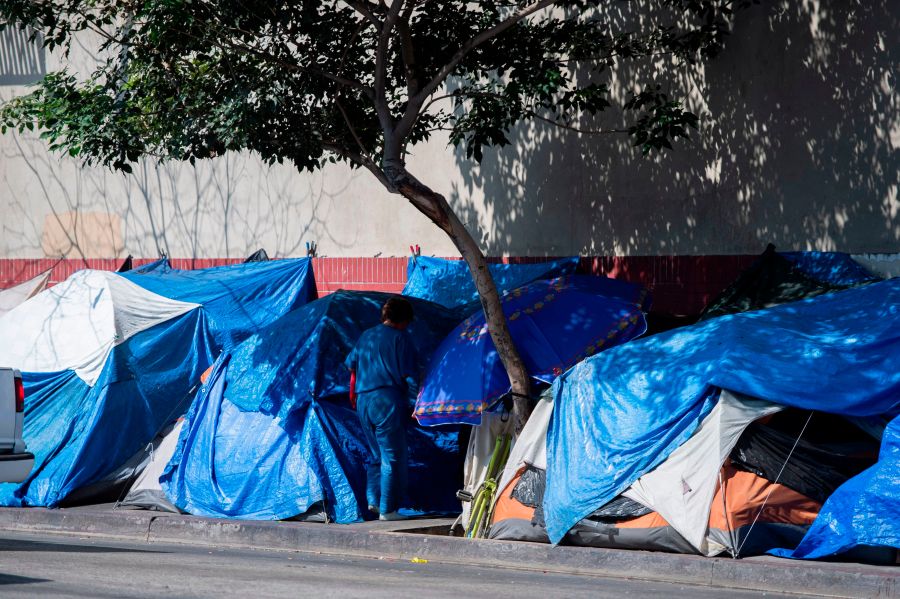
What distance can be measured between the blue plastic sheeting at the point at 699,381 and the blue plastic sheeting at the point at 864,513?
0.42 meters

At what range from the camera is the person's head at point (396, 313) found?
38.3 feet

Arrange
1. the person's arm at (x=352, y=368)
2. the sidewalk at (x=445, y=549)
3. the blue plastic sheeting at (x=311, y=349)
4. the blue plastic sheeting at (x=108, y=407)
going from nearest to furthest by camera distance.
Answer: the sidewalk at (x=445, y=549) < the person's arm at (x=352, y=368) < the blue plastic sheeting at (x=311, y=349) < the blue plastic sheeting at (x=108, y=407)

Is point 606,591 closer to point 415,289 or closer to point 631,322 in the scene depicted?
point 631,322

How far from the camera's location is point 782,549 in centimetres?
916

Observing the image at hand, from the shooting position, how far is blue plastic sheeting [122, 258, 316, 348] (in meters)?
13.9

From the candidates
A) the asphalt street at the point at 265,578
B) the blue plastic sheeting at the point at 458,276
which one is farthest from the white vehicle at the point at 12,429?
the blue plastic sheeting at the point at 458,276

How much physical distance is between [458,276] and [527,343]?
2898 millimetres

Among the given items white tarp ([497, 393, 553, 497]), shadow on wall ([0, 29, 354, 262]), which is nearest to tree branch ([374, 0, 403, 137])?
white tarp ([497, 393, 553, 497])

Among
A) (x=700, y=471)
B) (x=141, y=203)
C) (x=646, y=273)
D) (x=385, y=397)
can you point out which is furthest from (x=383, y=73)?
(x=141, y=203)

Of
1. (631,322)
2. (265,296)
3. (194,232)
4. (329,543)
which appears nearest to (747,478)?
(631,322)

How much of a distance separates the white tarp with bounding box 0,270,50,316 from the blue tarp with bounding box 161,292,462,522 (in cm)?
400

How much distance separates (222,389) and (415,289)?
2633 mm

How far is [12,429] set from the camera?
10.9 m

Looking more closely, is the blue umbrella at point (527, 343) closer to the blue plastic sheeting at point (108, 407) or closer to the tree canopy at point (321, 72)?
the tree canopy at point (321, 72)
